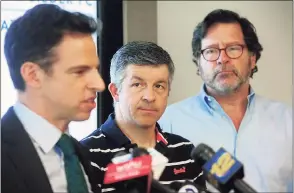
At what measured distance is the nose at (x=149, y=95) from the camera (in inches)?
36.6

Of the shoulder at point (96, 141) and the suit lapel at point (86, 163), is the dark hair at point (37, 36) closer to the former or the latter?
the suit lapel at point (86, 163)

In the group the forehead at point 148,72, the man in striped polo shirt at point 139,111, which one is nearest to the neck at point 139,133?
the man in striped polo shirt at point 139,111

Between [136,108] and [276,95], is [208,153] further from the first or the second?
[276,95]

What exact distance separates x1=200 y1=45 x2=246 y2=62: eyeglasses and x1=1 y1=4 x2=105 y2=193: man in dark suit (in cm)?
64

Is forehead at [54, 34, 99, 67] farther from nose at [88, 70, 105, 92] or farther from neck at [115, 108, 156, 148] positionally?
neck at [115, 108, 156, 148]

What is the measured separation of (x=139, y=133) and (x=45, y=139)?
0.29m

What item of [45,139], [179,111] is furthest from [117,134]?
[179,111]

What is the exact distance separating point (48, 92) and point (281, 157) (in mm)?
791

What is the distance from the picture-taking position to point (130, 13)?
5.93 feet

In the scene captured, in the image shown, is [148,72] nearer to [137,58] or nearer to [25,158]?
[137,58]

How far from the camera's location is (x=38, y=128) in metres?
0.74

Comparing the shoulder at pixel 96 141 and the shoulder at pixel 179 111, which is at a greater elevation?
the shoulder at pixel 96 141

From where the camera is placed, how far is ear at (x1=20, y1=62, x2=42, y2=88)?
0.73 meters

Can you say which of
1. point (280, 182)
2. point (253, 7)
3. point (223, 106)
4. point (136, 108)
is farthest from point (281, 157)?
point (253, 7)
